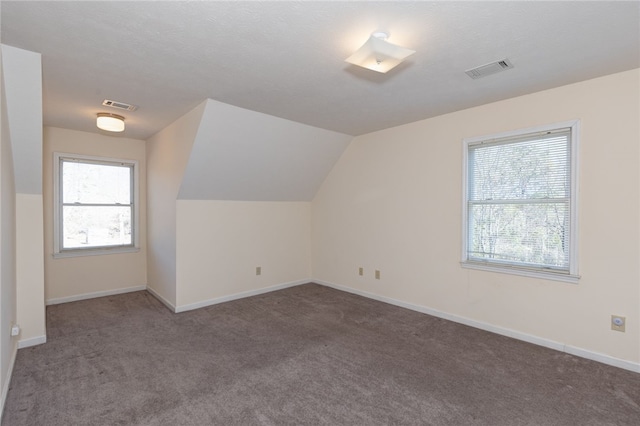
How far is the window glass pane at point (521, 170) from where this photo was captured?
115 inches

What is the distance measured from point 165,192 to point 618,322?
5021 millimetres

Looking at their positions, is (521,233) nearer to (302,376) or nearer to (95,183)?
(302,376)

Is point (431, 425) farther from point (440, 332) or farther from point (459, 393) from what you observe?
point (440, 332)

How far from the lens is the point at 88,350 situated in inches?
114

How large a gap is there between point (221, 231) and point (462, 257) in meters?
3.13

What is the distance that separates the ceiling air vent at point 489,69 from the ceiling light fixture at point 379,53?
808 mm

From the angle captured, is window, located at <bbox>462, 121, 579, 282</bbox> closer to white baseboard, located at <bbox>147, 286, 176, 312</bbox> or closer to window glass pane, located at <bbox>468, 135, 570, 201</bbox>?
window glass pane, located at <bbox>468, 135, 570, 201</bbox>

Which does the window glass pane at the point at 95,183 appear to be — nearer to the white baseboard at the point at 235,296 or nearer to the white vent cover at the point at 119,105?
the white vent cover at the point at 119,105

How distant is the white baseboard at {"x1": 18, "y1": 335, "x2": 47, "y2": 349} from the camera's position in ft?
9.60

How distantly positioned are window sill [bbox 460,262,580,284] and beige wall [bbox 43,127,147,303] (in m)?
4.73

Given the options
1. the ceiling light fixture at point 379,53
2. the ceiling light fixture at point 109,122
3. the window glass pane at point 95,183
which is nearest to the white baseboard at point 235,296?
the window glass pane at point 95,183

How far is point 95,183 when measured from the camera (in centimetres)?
460

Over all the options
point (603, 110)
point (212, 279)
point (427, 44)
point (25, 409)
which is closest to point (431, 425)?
point (427, 44)

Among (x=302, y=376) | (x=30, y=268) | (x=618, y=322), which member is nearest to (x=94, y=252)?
(x=30, y=268)
